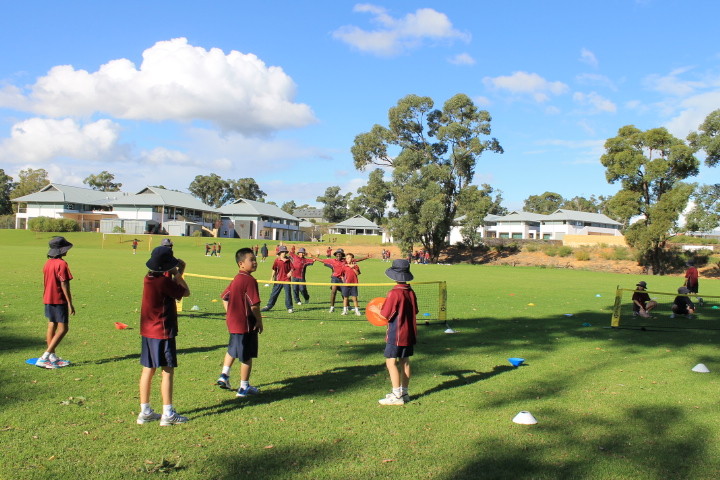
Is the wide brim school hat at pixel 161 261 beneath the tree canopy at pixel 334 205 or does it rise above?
beneath

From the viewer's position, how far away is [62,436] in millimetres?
5434

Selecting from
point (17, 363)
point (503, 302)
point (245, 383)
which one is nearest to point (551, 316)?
point (503, 302)

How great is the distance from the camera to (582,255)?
186 feet

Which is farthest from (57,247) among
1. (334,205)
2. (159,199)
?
(334,205)

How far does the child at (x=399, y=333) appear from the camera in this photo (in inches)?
269

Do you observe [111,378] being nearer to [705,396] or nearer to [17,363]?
[17,363]

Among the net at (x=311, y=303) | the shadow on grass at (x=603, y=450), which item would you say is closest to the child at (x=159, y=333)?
the shadow on grass at (x=603, y=450)

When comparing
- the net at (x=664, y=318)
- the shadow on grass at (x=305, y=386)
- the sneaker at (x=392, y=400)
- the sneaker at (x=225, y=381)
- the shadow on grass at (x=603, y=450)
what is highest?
the sneaker at (x=225, y=381)

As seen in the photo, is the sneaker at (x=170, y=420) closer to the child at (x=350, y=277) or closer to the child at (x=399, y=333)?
the child at (x=399, y=333)

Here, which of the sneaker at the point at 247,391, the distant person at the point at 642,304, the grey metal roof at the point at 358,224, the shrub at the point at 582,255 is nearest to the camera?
the sneaker at the point at 247,391

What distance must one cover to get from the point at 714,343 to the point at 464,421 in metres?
8.94

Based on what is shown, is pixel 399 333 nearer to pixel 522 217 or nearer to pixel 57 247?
pixel 57 247

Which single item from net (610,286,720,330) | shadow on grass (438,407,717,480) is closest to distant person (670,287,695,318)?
net (610,286,720,330)

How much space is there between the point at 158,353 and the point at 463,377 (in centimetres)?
464
